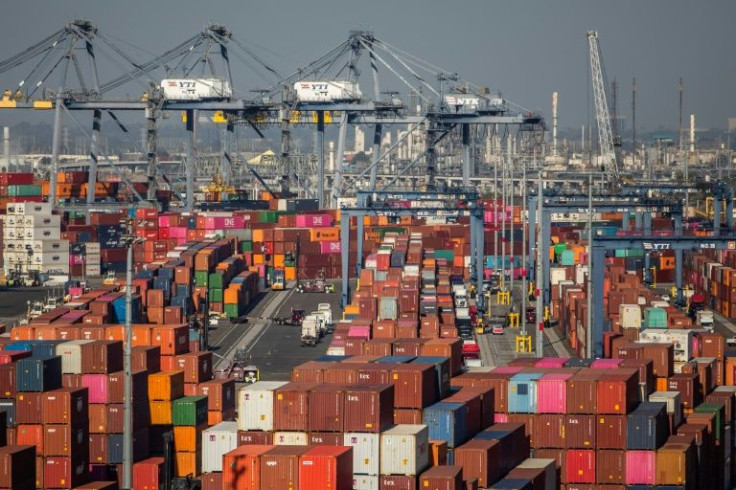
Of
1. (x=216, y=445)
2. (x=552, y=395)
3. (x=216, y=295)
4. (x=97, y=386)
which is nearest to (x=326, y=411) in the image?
(x=216, y=445)

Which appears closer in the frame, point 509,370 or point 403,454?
point 403,454

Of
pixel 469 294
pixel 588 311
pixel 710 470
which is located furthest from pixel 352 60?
pixel 710 470

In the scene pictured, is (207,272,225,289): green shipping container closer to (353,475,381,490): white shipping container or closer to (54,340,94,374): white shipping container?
(54,340,94,374): white shipping container

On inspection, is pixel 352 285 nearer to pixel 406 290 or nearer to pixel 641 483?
pixel 406 290

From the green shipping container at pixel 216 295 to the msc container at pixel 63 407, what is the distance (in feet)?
120

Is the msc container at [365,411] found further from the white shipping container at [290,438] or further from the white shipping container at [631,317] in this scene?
the white shipping container at [631,317]

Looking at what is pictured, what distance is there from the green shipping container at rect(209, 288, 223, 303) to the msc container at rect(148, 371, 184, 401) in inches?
1248

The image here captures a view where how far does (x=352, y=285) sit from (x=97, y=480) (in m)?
46.0

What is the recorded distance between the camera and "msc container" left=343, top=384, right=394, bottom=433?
1087 inches

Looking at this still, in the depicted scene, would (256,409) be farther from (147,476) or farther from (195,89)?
(195,89)

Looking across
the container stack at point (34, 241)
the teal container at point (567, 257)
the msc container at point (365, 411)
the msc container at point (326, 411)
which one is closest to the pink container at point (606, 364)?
the msc container at point (365, 411)

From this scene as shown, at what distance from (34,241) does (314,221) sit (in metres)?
14.4

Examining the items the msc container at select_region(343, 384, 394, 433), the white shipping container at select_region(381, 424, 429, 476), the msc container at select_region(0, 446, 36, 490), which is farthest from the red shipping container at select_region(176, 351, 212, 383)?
the white shipping container at select_region(381, 424, 429, 476)

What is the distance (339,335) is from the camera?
48500mm
